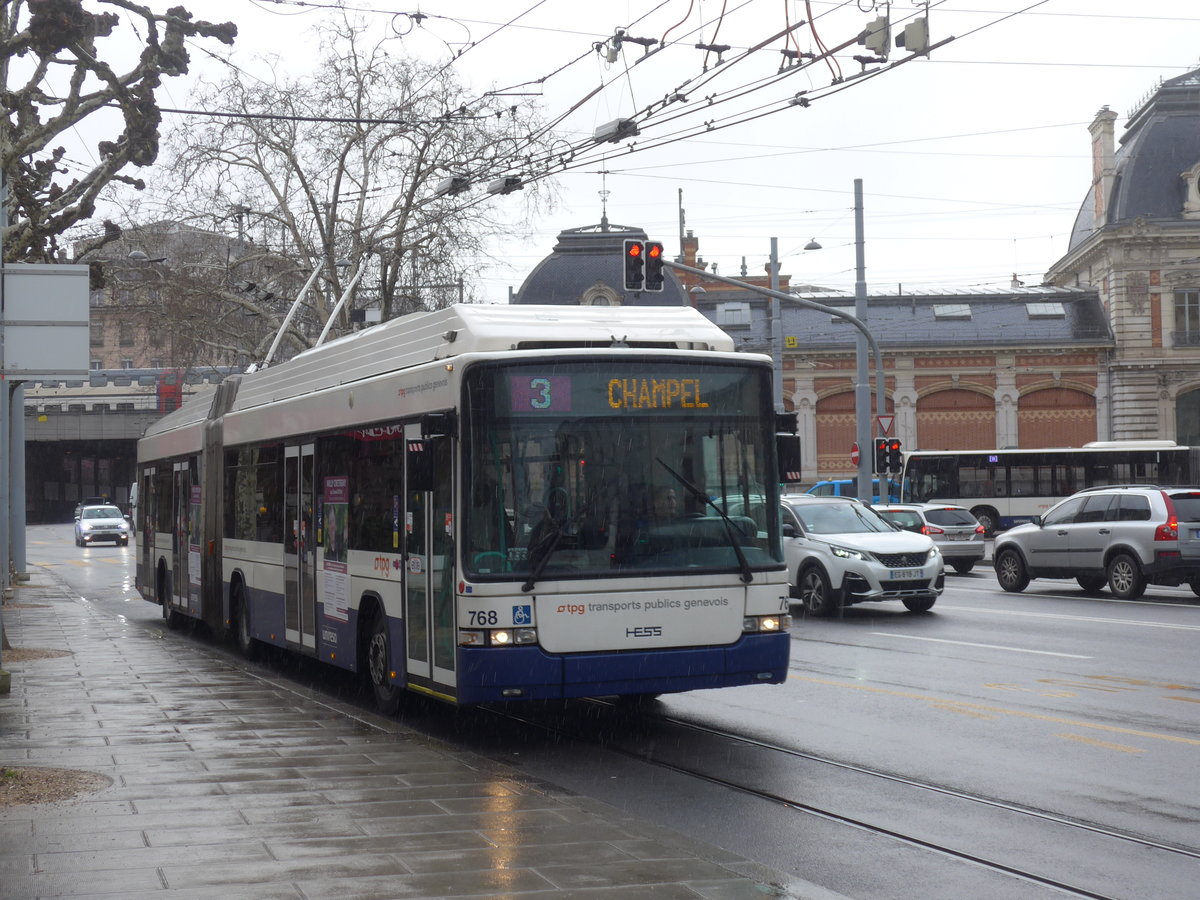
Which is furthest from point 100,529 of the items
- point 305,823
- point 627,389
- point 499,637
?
point 305,823

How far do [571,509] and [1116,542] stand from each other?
1552 centimetres

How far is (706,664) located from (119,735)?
13.1ft

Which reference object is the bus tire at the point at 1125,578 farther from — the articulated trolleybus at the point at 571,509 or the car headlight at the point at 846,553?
the articulated trolleybus at the point at 571,509

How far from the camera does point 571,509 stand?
31.8 feet

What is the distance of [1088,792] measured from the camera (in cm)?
815

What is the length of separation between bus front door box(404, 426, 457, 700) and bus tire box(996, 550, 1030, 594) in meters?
16.5

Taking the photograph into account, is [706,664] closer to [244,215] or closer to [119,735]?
[119,735]

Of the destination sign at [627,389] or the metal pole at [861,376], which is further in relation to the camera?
the metal pole at [861,376]

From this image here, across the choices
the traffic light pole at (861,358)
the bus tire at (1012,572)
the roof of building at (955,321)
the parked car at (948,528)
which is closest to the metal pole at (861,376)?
the traffic light pole at (861,358)

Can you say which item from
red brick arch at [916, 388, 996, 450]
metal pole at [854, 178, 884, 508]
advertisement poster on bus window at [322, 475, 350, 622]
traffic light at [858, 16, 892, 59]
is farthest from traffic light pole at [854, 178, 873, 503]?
red brick arch at [916, 388, 996, 450]

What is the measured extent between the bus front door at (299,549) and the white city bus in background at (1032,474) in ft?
121

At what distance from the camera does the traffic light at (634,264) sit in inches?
972

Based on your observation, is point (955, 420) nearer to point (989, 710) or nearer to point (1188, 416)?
Result: point (1188, 416)

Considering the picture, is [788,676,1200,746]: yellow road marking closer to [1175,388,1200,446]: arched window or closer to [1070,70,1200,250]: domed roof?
[1070,70,1200,250]: domed roof
